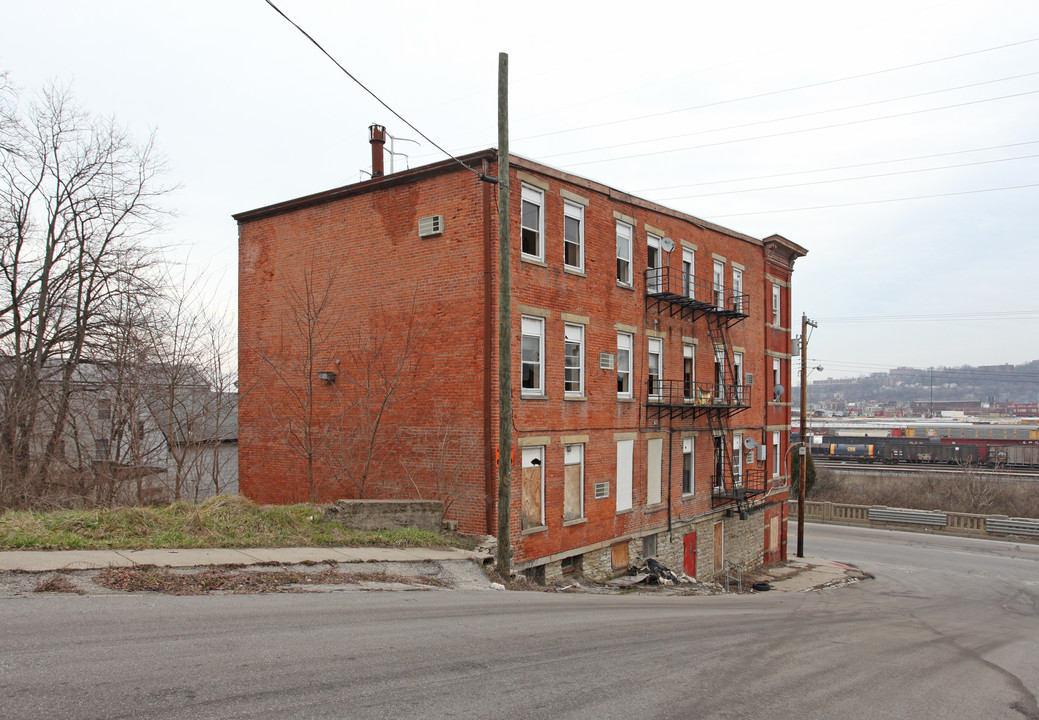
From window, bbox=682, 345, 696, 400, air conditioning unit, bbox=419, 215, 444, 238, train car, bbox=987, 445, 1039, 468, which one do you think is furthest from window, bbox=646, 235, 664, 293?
train car, bbox=987, 445, 1039, 468

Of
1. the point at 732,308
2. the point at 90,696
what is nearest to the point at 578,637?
the point at 90,696

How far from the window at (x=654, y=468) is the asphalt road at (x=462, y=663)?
9077 millimetres

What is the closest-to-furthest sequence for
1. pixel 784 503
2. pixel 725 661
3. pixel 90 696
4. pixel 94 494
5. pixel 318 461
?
pixel 90 696 → pixel 725 661 → pixel 94 494 → pixel 318 461 → pixel 784 503

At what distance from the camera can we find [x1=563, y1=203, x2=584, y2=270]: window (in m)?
18.6

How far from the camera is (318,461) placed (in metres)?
19.4

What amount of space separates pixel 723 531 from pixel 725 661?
19.1 metres

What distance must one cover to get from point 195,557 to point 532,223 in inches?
415

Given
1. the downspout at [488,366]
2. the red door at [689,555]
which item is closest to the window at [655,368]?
the red door at [689,555]

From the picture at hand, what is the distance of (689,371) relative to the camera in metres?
24.1

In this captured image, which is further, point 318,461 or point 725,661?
point 318,461

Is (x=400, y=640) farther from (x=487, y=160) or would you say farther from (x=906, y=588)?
(x=906, y=588)

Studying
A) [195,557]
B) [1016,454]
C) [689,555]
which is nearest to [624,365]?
[689,555]

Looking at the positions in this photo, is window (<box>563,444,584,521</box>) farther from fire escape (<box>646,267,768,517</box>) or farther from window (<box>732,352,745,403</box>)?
window (<box>732,352,745,403</box>)

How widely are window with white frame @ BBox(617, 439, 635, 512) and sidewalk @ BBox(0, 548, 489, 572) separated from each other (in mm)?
7333
